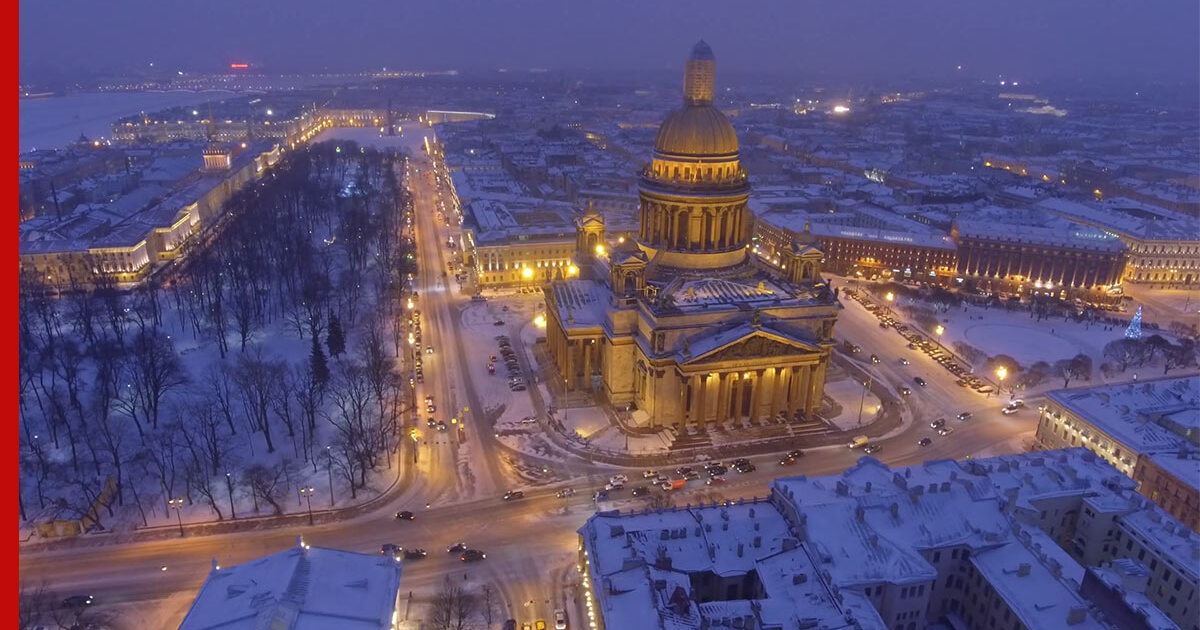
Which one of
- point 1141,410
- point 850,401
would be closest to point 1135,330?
point 1141,410

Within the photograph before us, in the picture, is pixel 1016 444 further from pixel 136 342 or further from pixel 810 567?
pixel 136 342

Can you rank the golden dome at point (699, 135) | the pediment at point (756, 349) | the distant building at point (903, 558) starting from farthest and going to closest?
the golden dome at point (699, 135) → the pediment at point (756, 349) → the distant building at point (903, 558)

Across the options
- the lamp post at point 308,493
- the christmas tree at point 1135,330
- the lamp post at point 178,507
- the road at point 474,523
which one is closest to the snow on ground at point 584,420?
the road at point 474,523

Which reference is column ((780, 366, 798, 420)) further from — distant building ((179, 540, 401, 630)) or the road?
distant building ((179, 540, 401, 630))

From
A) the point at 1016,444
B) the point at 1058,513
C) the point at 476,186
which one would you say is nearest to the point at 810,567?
the point at 1058,513

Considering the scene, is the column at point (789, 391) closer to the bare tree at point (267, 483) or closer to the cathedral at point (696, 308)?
the cathedral at point (696, 308)

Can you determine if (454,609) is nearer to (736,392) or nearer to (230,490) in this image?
(230,490)
